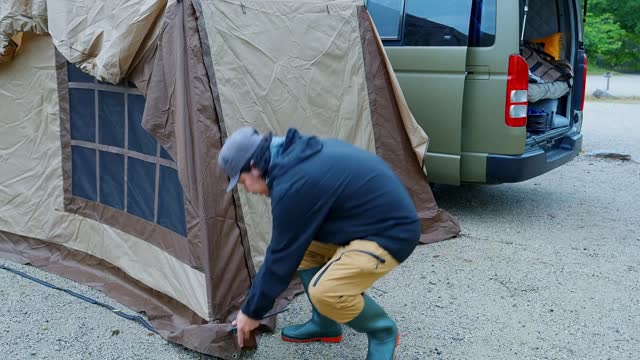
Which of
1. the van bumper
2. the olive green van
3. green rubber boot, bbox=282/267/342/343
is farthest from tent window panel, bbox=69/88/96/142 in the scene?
the van bumper

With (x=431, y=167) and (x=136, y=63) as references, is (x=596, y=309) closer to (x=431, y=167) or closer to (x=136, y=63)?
(x=431, y=167)

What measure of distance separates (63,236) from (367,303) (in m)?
2.43

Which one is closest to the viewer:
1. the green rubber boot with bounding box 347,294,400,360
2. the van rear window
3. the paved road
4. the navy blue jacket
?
the navy blue jacket

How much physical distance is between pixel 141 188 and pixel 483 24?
286 cm

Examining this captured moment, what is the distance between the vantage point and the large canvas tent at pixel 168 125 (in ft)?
10.9

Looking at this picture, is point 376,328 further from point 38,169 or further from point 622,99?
point 622,99

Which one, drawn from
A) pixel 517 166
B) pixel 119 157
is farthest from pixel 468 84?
pixel 119 157

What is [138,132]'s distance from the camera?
3.75m

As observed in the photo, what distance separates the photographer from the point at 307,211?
236cm

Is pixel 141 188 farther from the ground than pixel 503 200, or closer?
farther from the ground

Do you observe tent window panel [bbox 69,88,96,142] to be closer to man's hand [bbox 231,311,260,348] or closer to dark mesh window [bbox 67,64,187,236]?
dark mesh window [bbox 67,64,187,236]

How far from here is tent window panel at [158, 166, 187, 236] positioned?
351 cm

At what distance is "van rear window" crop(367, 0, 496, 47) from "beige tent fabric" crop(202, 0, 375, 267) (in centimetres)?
98

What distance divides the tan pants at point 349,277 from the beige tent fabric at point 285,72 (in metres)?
1.01
